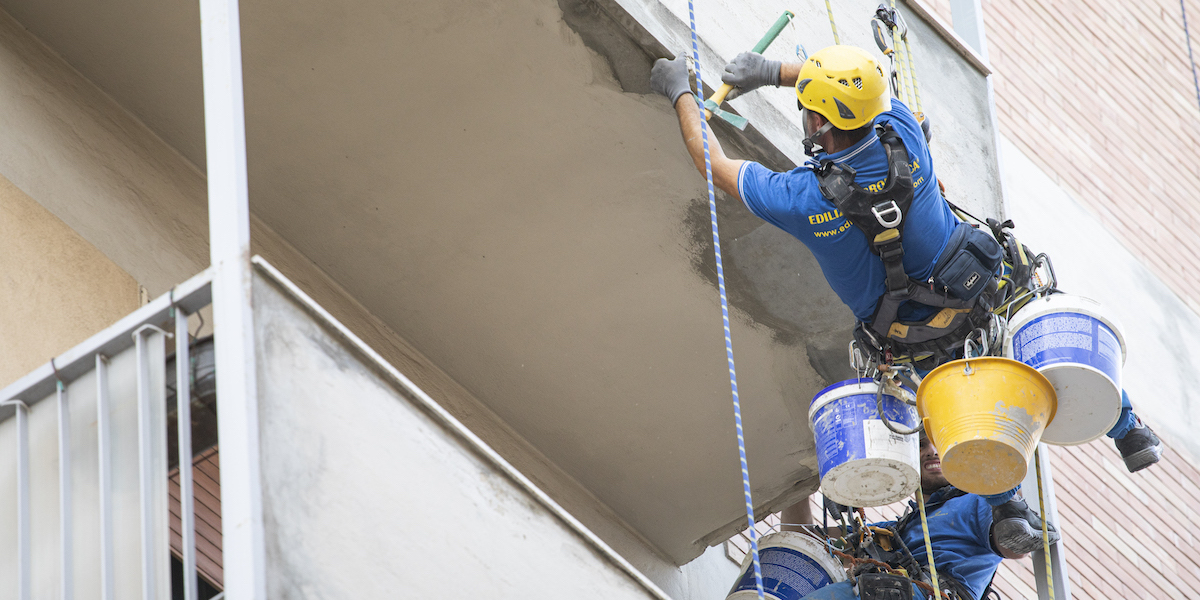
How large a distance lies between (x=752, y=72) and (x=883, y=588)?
223cm

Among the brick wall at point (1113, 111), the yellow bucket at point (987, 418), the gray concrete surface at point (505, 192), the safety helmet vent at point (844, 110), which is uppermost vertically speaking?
the brick wall at point (1113, 111)

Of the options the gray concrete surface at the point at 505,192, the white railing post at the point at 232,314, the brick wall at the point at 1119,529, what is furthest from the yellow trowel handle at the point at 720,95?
Result: the brick wall at the point at 1119,529

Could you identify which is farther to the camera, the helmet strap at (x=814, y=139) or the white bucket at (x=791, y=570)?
the white bucket at (x=791, y=570)

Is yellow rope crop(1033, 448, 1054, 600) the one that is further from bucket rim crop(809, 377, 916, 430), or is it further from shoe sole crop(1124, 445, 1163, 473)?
bucket rim crop(809, 377, 916, 430)

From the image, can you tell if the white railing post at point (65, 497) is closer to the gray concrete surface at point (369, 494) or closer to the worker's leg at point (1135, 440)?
the gray concrete surface at point (369, 494)

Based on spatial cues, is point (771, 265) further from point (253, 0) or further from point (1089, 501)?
point (1089, 501)

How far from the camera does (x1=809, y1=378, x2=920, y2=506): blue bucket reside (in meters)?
5.19

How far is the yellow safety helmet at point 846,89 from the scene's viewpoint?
5.09 metres

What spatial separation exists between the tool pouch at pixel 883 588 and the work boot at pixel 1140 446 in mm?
1043

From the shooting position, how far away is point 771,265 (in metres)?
6.27

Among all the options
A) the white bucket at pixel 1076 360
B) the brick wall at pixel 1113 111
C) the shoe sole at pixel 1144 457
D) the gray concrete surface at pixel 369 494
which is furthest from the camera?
the brick wall at pixel 1113 111

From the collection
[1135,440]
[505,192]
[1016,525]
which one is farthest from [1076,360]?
[505,192]

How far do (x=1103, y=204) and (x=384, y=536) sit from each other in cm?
1023

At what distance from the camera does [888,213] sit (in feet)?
16.5
